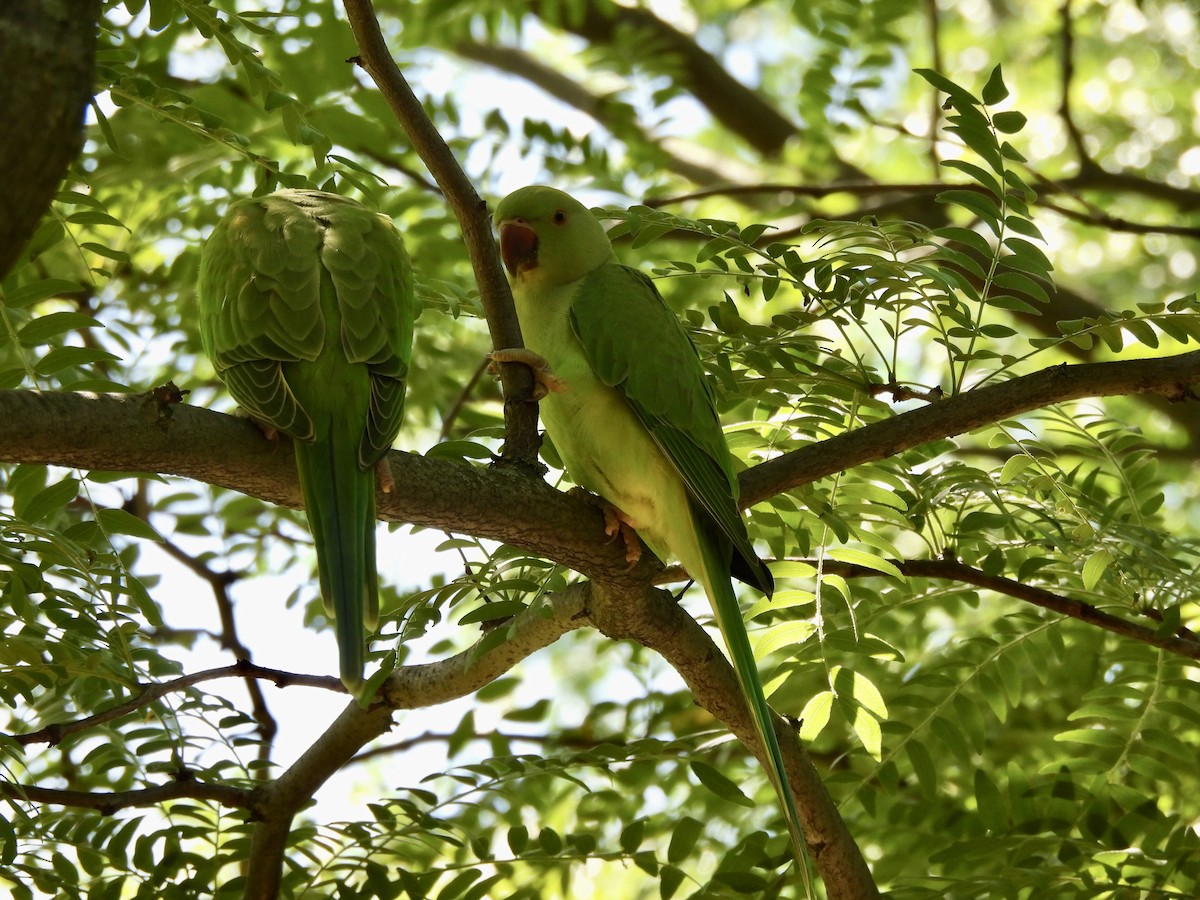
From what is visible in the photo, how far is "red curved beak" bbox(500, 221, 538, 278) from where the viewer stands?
3965mm

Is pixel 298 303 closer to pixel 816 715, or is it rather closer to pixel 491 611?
pixel 491 611

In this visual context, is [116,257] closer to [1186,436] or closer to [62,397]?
[62,397]

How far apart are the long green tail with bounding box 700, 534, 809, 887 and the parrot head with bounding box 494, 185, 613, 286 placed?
1144 mm

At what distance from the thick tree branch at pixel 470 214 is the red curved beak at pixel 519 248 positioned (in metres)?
0.78

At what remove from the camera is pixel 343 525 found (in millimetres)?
2512

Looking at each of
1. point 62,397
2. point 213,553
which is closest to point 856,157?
point 213,553

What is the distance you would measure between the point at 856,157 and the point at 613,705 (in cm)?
603

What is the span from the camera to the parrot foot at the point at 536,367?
3166 millimetres

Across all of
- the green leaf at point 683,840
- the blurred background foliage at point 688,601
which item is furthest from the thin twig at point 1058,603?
the green leaf at point 683,840

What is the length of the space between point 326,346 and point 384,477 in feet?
1.36

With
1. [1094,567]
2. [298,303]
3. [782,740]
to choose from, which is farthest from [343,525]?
[1094,567]

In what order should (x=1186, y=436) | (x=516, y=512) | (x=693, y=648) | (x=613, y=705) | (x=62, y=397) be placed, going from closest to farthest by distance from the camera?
1. (x=62, y=397)
2. (x=516, y=512)
3. (x=693, y=648)
4. (x=613, y=705)
5. (x=1186, y=436)

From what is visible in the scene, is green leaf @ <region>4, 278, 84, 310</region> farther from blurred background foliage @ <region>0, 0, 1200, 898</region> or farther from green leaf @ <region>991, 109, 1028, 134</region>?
green leaf @ <region>991, 109, 1028, 134</region>

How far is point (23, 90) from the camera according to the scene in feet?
4.17
